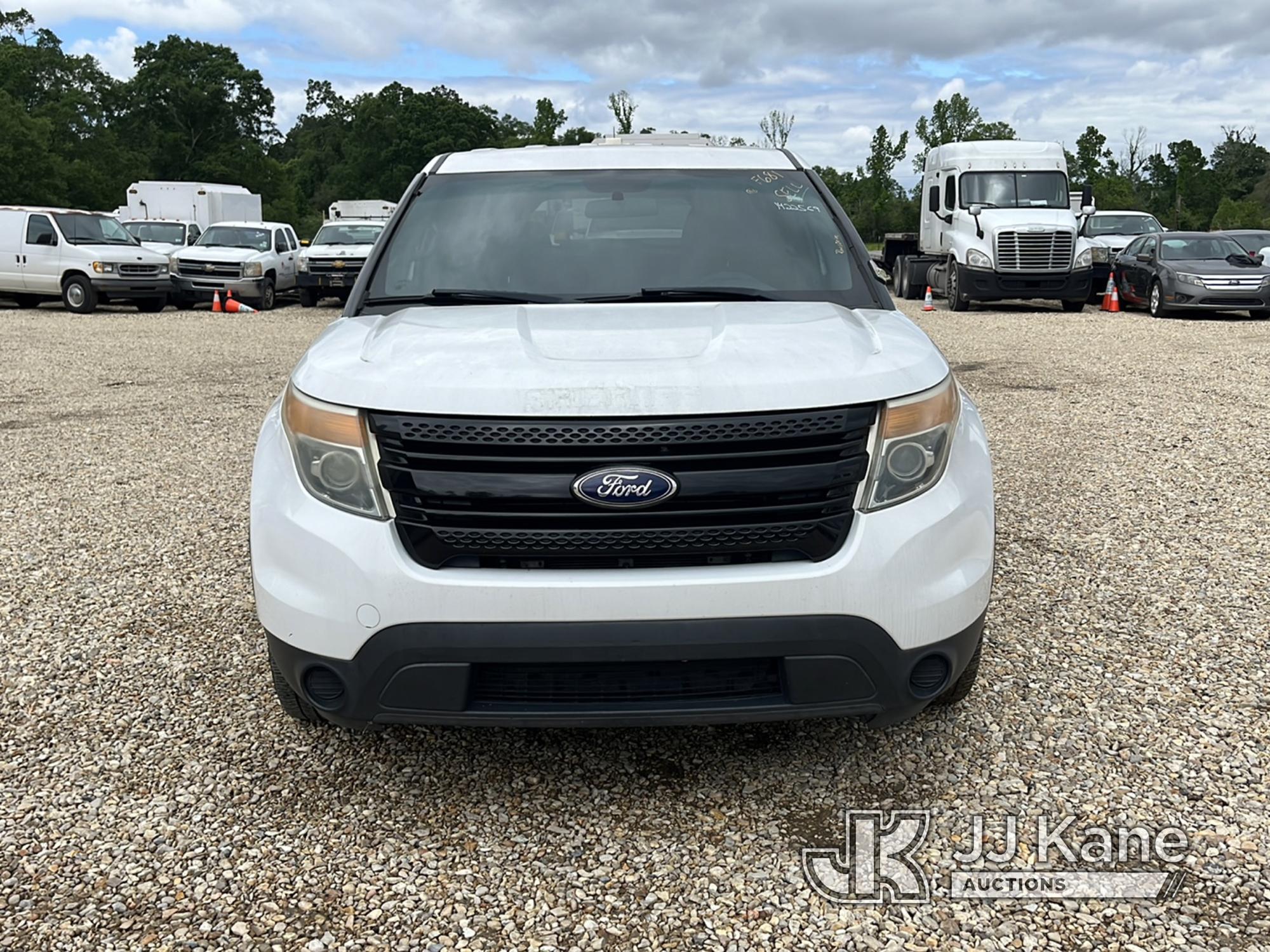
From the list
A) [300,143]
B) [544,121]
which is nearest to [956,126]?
[544,121]

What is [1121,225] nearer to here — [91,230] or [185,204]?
[91,230]

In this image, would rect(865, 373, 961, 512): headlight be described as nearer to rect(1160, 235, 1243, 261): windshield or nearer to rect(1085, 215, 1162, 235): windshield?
rect(1160, 235, 1243, 261): windshield

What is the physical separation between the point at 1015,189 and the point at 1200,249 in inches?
124

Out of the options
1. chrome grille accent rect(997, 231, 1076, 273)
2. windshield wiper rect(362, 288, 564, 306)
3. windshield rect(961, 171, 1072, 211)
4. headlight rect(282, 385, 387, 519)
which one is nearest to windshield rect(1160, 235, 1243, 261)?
chrome grille accent rect(997, 231, 1076, 273)

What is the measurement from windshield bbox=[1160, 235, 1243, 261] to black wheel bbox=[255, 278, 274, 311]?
16167mm

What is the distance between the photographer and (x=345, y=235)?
22.4 metres

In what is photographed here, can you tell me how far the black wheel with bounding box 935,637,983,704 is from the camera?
11.0 feet

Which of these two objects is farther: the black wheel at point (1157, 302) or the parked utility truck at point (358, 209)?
the parked utility truck at point (358, 209)

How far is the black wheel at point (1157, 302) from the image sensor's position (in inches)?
717

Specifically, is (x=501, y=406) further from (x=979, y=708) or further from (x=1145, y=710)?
(x=1145, y=710)

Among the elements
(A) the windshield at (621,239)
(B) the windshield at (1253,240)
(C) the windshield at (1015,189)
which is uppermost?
(C) the windshield at (1015,189)

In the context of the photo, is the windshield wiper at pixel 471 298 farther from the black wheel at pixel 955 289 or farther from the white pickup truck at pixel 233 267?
the white pickup truck at pixel 233 267

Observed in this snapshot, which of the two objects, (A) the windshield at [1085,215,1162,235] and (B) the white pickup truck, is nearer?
(B) the white pickup truck

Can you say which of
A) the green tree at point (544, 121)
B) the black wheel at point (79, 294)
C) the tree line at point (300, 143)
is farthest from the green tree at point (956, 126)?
the black wheel at point (79, 294)
